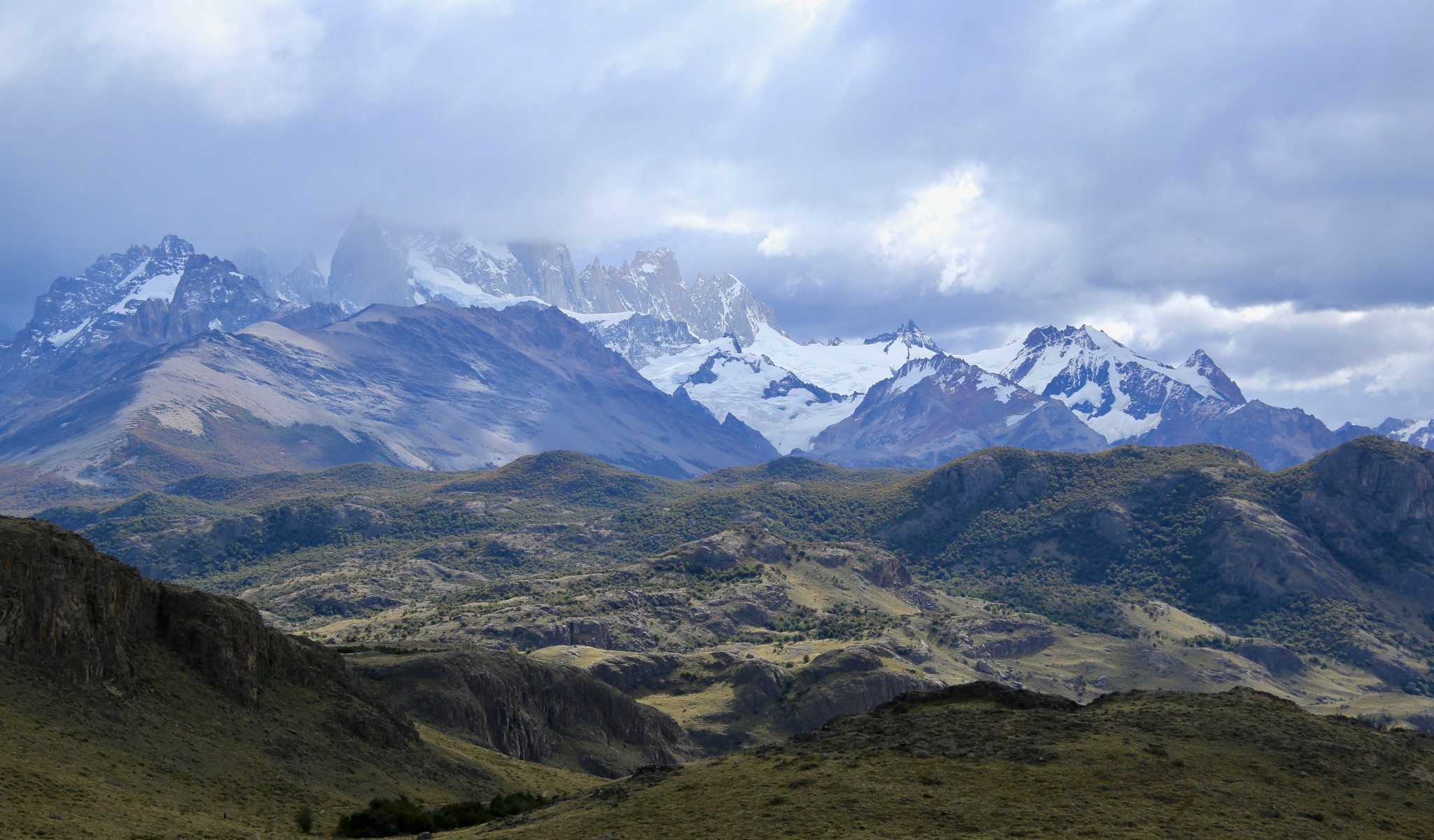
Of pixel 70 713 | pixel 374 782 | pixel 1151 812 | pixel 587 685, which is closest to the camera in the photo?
pixel 1151 812

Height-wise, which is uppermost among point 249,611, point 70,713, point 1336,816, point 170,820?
point 249,611

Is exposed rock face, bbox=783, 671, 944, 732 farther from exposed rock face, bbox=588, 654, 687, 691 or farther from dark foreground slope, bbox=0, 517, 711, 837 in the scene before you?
dark foreground slope, bbox=0, 517, 711, 837

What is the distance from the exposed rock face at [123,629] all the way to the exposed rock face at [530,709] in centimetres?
2209

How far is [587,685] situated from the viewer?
5773 inches

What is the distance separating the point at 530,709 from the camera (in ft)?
447

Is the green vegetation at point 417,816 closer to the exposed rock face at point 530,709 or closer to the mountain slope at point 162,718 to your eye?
the mountain slope at point 162,718

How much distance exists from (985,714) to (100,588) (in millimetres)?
59768

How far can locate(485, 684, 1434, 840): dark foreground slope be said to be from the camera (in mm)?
63531

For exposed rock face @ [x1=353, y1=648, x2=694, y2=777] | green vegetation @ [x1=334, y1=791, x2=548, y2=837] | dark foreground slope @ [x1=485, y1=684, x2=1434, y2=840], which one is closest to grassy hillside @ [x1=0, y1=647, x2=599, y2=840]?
green vegetation @ [x1=334, y1=791, x2=548, y2=837]

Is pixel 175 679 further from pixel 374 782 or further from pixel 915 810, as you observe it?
pixel 915 810

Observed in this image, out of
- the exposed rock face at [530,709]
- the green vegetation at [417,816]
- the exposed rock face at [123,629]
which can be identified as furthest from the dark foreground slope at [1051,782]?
the exposed rock face at [530,709]

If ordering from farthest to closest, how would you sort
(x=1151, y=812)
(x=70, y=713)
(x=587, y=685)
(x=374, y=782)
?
(x=587, y=685)
(x=374, y=782)
(x=70, y=713)
(x=1151, y=812)

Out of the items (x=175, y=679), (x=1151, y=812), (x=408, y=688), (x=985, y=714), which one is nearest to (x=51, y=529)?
(x=175, y=679)

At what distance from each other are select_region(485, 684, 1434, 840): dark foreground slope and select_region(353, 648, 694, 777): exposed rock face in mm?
45870
